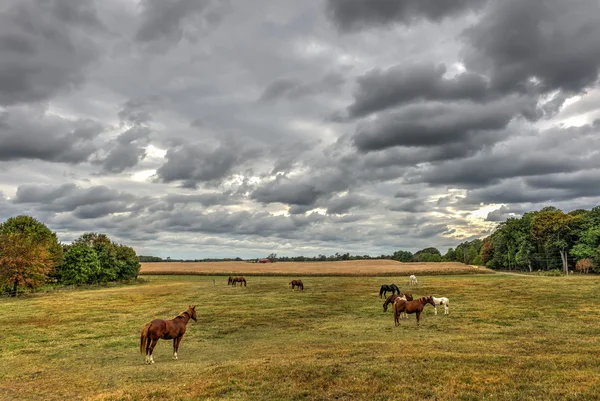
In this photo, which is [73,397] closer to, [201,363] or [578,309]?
[201,363]

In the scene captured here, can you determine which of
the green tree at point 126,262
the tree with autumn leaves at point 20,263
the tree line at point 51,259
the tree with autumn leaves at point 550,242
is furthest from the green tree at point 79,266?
the tree with autumn leaves at point 550,242

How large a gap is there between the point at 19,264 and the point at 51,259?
15.4m

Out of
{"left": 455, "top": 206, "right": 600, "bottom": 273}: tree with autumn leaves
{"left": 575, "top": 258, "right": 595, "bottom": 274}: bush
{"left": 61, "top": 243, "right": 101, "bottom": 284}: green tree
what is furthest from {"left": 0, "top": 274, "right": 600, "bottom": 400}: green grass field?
{"left": 455, "top": 206, "right": 600, "bottom": 273}: tree with autumn leaves

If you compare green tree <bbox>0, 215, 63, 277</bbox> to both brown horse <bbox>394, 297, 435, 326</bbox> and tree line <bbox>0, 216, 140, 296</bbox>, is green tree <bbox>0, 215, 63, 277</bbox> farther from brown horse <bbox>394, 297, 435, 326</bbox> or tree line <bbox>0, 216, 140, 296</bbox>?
brown horse <bbox>394, 297, 435, 326</bbox>

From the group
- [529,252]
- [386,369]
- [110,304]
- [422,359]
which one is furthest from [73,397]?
[529,252]

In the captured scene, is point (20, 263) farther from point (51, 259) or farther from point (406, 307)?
point (406, 307)

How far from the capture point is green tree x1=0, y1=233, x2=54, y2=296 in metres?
60.3

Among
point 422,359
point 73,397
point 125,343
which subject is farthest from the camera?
point 125,343

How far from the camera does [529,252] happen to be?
10388 cm

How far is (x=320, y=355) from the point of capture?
17.7m

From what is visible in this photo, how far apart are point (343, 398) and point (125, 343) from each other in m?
18.8

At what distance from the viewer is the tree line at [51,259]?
202ft

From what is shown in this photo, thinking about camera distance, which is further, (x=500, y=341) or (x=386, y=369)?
(x=500, y=341)

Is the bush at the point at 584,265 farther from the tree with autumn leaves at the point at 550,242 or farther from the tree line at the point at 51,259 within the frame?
the tree line at the point at 51,259
